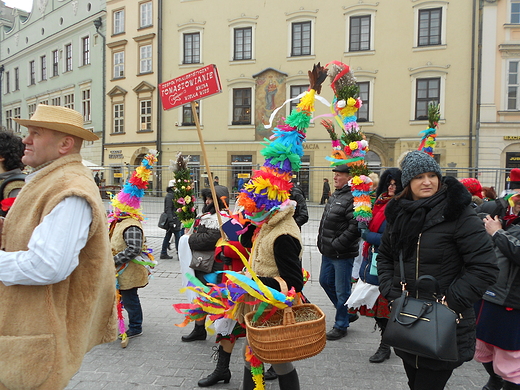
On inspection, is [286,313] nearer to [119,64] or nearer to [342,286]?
[342,286]

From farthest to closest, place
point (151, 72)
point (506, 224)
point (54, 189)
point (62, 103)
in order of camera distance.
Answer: point (62, 103)
point (151, 72)
point (506, 224)
point (54, 189)

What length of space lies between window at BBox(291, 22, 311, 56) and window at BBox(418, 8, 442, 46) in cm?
591

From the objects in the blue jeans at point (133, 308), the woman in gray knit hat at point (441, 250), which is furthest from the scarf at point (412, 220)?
the blue jeans at point (133, 308)

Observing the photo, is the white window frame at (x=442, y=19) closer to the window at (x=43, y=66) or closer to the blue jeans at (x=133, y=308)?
the blue jeans at (x=133, y=308)

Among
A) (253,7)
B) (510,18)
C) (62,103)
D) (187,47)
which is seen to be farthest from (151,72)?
(510,18)

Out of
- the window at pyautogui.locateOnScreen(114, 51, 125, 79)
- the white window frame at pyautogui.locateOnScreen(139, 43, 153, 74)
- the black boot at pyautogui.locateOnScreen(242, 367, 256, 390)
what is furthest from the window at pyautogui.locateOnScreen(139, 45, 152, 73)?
the black boot at pyautogui.locateOnScreen(242, 367, 256, 390)

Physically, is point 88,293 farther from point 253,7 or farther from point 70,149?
point 253,7

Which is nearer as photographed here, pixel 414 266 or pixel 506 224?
pixel 414 266

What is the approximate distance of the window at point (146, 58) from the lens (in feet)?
82.1

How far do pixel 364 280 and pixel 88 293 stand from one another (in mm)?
2993

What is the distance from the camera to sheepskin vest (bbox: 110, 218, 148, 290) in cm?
423

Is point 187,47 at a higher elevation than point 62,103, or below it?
higher

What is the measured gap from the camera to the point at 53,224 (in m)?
1.73

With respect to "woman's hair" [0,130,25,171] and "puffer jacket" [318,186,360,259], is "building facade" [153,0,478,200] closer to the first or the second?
"puffer jacket" [318,186,360,259]
